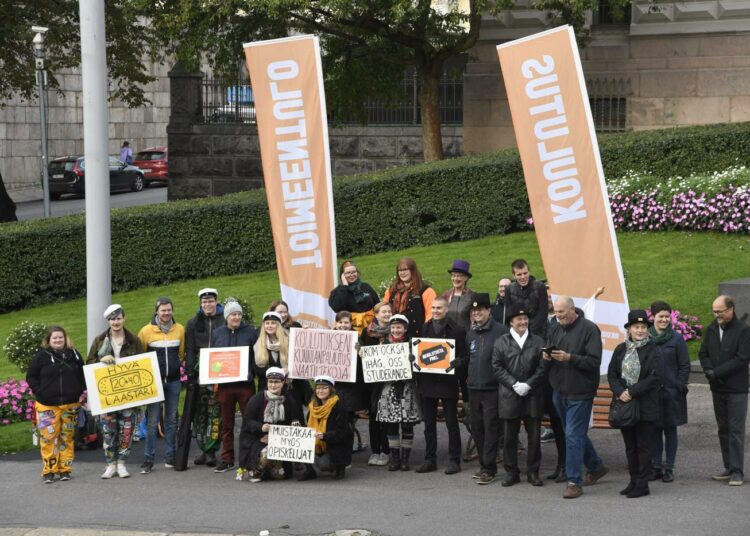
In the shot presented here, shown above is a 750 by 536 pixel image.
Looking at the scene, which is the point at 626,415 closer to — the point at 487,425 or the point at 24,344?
the point at 487,425

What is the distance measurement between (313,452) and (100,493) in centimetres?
200

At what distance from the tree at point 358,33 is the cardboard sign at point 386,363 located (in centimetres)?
1307

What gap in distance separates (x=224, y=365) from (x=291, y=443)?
1135 mm

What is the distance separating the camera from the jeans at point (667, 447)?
11789mm

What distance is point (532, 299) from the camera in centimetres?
1338

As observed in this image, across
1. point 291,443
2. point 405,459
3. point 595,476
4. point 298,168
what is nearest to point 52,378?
point 291,443

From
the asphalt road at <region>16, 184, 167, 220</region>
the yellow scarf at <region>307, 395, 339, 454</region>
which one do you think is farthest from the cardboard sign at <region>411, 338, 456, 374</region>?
the asphalt road at <region>16, 184, 167, 220</region>

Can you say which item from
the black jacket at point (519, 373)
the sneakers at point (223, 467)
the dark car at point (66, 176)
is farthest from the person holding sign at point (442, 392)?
the dark car at point (66, 176)

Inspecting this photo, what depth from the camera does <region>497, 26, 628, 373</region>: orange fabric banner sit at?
14039 mm

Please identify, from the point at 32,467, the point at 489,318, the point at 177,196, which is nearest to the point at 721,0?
the point at 177,196

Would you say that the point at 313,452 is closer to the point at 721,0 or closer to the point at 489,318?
the point at 489,318

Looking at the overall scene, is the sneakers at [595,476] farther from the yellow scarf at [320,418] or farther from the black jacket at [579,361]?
the yellow scarf at [320,418]

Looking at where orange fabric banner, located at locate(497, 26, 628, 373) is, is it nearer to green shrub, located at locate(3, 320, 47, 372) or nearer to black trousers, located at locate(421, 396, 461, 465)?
black trousers, located at locate(421, 396, 461, 465)

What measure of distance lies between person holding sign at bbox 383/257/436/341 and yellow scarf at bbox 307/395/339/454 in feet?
4.37
